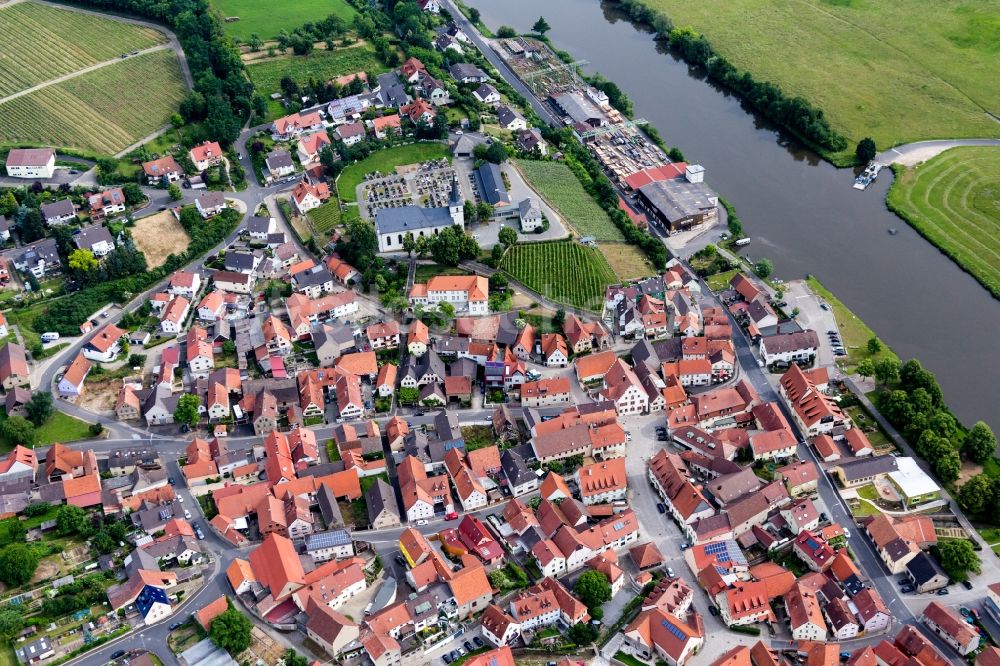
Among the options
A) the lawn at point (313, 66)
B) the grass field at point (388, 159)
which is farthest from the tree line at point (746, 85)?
the lawn at point (313, 66)

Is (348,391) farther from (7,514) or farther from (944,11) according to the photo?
(944,11)

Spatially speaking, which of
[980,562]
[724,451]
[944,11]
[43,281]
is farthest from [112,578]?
[944,11]

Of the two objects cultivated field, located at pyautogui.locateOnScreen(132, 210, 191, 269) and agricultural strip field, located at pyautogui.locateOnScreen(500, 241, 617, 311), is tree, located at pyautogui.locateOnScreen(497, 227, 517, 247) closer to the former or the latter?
agricultural strip field, located at pyautogui.locateOnScreen(500, 241, 617, 311)

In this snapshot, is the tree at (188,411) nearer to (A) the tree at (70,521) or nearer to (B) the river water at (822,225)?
(A) the tree at (70,521)

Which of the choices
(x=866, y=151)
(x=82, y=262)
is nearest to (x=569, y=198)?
(x=866, y=151)

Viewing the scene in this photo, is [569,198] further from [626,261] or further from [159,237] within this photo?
[159,237]

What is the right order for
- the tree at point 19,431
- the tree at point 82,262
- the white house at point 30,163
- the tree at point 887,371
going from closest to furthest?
the tree at point 19,431 < the tree at point 887,371 < the tree at point 82,262 < the white house at point 30,163
